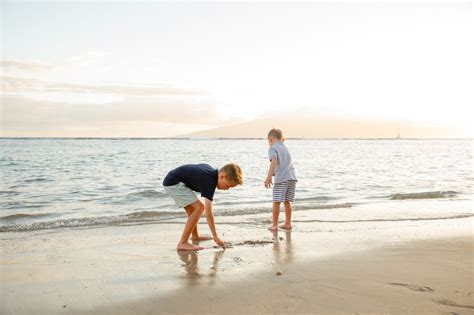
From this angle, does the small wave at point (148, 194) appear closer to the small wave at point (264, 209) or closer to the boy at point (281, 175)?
the small wave at point (264, 209)

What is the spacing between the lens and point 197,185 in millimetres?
6078

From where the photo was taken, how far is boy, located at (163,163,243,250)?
5.79 m

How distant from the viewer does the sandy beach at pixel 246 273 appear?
393 cm

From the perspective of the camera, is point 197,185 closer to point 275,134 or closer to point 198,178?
point 198,178

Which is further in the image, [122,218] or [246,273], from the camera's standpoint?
[122,218]

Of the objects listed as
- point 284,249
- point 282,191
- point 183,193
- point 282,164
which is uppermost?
point 282,164

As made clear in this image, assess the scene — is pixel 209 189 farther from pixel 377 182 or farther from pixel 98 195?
pixel 377 182

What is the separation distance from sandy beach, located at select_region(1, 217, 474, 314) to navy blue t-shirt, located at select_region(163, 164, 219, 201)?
0.86 m

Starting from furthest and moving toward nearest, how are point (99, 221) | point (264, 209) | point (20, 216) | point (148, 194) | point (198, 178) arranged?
point (148, 194)
point (264, 209)
point (20, 216)
point (99, 221)
point (198, 178)

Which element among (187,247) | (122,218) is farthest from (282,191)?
(122,218)

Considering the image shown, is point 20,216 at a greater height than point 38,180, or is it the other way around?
point 38,180

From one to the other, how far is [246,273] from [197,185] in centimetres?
165

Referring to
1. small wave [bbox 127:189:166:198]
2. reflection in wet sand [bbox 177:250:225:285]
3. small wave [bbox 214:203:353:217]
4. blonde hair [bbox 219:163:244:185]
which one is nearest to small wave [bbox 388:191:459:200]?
small wave [bbox 214:203:353:217]

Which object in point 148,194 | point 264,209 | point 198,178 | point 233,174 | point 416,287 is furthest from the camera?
point 148,194
